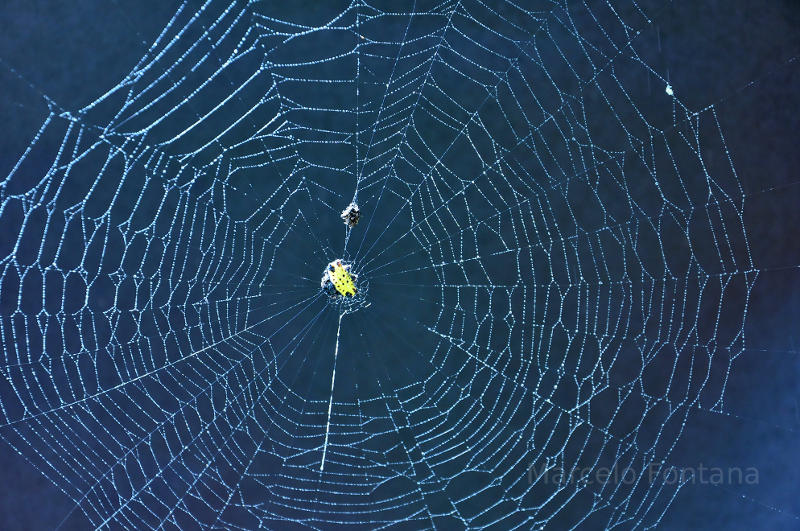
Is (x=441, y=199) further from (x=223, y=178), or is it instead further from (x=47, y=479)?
(x=47, y=479)

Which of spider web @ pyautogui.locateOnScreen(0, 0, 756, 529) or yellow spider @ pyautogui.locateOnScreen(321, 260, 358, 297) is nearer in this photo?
yellow spider @ pyautogui.locateOnScreen(321, 260, 358, 297)

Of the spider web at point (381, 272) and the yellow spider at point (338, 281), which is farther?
the spider web at point (381, 272)

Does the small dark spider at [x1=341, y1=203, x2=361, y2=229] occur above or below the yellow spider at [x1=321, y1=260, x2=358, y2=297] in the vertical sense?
above

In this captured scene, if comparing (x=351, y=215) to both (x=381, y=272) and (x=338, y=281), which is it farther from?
(x=381, y=272)

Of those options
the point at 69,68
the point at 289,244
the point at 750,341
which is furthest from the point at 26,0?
the point at 750,341

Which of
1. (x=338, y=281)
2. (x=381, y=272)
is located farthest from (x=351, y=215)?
(x=381, y=272)
